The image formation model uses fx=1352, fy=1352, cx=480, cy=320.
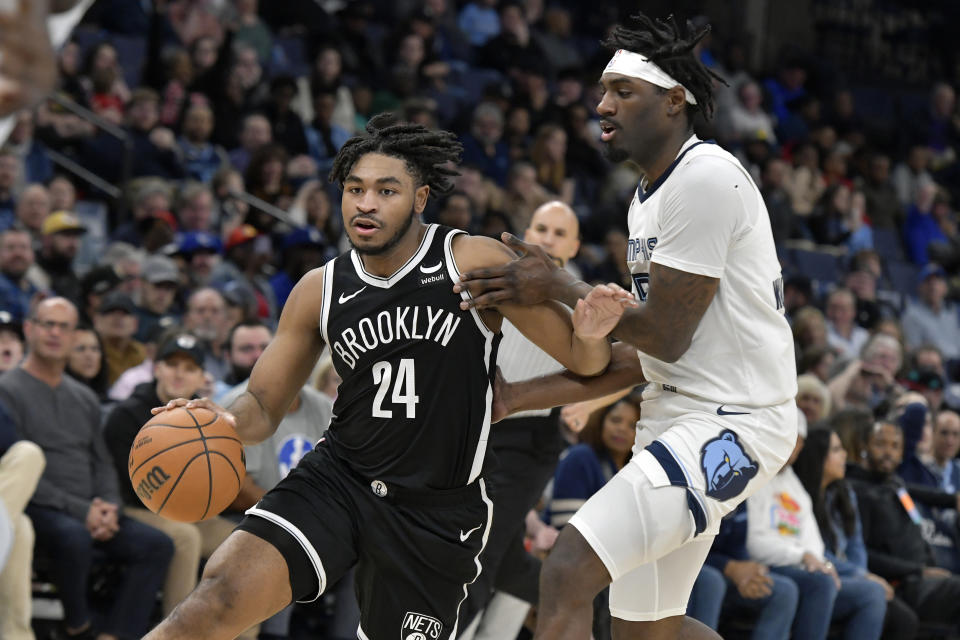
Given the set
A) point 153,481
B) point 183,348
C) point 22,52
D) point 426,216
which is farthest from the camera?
point 426,216

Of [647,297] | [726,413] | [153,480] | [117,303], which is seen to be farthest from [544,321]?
[117,303]

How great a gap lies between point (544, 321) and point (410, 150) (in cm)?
77

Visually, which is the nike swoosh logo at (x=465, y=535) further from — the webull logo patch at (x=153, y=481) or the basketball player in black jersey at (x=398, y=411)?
the webull logo patch at (x=153, y=481)

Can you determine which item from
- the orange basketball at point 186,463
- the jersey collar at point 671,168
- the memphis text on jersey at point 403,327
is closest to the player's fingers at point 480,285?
the memphis text on jersey at point 403,327

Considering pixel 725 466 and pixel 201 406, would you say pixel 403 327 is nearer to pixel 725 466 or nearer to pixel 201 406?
pixel 201 406

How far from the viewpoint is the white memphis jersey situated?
435 centimetres

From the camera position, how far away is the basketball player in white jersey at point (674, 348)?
4195mm

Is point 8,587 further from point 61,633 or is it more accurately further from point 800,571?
point 800,571

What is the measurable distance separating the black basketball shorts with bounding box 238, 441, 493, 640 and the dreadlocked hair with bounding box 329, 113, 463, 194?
1060mm

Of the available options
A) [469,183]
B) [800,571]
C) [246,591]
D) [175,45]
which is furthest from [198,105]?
[246,591]

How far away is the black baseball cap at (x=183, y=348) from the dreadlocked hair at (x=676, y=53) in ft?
11.7

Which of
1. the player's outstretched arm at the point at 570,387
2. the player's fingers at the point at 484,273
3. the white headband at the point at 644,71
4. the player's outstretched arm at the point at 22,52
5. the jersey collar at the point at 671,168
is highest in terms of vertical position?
the player's outstretched arm at the point at 22,52

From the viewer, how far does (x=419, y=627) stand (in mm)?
4504

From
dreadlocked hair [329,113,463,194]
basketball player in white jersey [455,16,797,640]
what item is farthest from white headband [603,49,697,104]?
dreadlocked hair [329,113,463,194]
